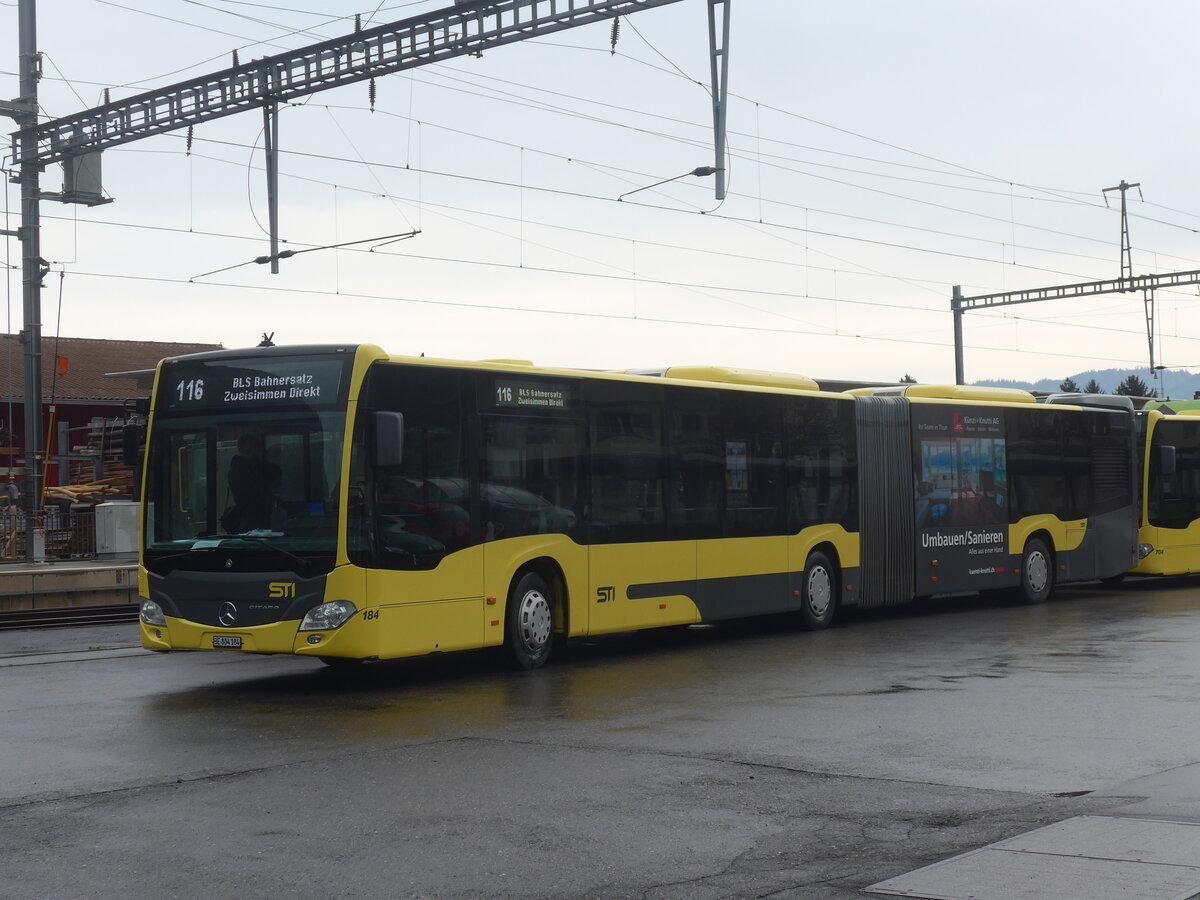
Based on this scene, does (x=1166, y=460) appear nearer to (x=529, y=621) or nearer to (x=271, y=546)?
(x=529, y=621)

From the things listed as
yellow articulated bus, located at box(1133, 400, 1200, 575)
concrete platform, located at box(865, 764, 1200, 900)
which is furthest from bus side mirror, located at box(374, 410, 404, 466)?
yellow articulated bus, located at box(1133, 400, 1200, 575)

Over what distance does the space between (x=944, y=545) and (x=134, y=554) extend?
19876 mm

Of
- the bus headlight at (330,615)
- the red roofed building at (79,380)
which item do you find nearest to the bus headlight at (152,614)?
the bus headlight at (330,615)

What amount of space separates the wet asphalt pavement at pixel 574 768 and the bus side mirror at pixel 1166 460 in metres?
11.9

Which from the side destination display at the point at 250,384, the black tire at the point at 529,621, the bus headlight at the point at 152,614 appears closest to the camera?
the side destination display at the point at 250,384

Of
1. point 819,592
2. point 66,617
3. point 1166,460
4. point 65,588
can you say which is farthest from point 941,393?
point 65,588

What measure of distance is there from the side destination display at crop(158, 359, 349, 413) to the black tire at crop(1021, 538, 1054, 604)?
12.9m

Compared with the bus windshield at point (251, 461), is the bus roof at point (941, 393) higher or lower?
higher

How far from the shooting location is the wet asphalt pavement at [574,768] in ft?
20.7

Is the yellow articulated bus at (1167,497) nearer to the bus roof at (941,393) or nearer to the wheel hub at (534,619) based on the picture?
the bus roof at (941,393)

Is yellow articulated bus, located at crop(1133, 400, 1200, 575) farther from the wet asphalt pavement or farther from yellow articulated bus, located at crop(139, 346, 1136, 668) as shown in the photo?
the wet asphalt pavement

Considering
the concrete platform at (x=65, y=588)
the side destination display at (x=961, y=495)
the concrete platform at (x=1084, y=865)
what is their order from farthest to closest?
the concrete platform at (x=65, y=588)
the side destination display at (x=961, y=495)
the concrete platform at (x=1084, y=865)

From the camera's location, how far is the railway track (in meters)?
22.1

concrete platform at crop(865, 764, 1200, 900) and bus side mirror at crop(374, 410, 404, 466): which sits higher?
bus side mirror at crop(374, 410, 404, 466)
